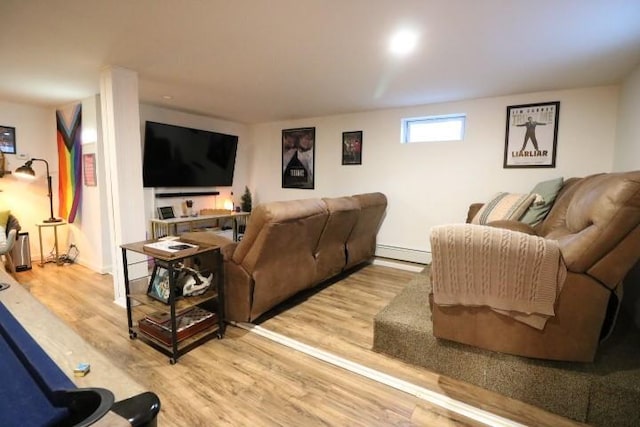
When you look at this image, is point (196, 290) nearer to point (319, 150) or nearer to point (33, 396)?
point (33, 396)

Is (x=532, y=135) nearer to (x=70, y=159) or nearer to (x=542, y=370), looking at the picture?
(x=542, y=370)

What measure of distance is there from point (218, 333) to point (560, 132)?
3864 millimetres

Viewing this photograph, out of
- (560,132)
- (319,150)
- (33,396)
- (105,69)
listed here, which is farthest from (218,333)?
(560,132)

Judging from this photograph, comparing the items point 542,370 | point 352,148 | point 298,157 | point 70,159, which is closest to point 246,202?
point 298,157

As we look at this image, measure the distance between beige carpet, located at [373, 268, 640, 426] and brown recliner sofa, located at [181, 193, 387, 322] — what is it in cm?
89

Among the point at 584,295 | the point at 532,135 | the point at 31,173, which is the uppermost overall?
the point at 532,135

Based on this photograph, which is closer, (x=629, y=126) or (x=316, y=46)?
(x=316, y=46)

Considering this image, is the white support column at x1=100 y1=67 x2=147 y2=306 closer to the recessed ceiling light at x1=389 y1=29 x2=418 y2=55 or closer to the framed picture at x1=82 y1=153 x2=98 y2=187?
the framed picture at x1=82 y1=153 x2=98 y2=187

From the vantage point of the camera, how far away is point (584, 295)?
1.46 m

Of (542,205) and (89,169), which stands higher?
(89,169)

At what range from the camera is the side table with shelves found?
6.55 ft

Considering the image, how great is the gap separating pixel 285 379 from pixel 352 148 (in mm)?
3398

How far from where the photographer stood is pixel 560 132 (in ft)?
10.7

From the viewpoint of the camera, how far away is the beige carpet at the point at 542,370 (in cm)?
148
